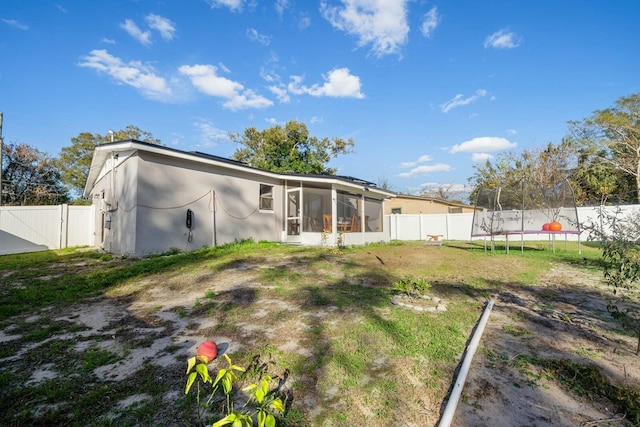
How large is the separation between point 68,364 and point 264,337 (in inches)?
65.1

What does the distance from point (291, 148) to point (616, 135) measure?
2333cm

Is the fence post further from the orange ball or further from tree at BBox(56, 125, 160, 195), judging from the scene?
the orange ball

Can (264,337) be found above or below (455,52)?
below

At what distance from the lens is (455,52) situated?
12.2 metres

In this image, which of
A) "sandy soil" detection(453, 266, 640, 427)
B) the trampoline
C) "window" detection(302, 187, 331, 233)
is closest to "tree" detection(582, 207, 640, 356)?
"sandy soil" detection(453, 266, 640, 427)

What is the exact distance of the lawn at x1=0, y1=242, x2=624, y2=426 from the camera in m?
1.93

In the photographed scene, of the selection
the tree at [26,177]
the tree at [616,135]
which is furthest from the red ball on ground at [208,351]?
the tree at [616,135]

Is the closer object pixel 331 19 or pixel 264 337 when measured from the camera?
pixel 264 337

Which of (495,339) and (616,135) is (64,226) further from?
(616,135)

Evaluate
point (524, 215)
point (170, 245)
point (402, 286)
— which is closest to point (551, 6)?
point (524, 215)

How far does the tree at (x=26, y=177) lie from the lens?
20000 mm

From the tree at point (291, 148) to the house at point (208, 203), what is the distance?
1120 centimetres

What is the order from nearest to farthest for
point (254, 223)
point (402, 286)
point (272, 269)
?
point (402, 286), point (272, 269), point (254, 223)

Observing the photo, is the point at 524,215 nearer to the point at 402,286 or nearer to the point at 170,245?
the point at 402,286
